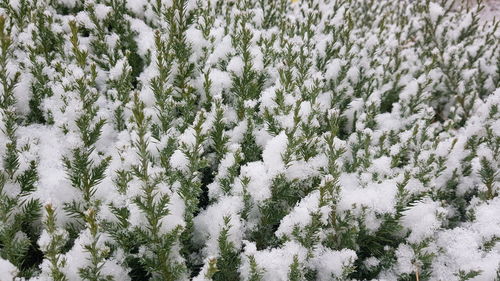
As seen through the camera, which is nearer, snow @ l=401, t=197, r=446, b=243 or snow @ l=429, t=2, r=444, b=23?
snow @ l=401, t=197, r=446, b=243

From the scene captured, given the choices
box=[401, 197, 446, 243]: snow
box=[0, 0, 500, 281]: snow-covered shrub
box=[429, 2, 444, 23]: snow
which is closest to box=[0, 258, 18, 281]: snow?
box=[0, 0, 500, 281]: snow-covered shrub

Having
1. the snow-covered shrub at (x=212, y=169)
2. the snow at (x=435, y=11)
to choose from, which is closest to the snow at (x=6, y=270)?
the snow-covered shrub at (x=212, y=169)

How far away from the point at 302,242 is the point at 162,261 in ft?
2.23

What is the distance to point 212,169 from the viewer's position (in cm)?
227

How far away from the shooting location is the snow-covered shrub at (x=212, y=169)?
1.67 metres

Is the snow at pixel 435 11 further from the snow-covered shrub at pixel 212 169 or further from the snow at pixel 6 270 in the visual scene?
the snow at pixel 6 270

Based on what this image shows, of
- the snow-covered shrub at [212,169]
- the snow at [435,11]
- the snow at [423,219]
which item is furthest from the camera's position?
the snow at [435,11]

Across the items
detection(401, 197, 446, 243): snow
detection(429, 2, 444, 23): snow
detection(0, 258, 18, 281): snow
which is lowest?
detection(0, 258, 18, 281): snow

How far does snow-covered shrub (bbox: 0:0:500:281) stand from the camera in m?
1.67

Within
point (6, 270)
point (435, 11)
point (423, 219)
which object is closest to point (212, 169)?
point (6, 270)

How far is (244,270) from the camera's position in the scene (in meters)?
1.74

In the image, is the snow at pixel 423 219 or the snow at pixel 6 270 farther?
the snow at pixel 423 219

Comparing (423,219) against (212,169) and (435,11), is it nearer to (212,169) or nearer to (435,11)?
(212,169)

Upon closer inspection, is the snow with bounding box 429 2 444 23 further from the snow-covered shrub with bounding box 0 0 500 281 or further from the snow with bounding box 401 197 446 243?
the snow with bounding box 401 197 446 243
